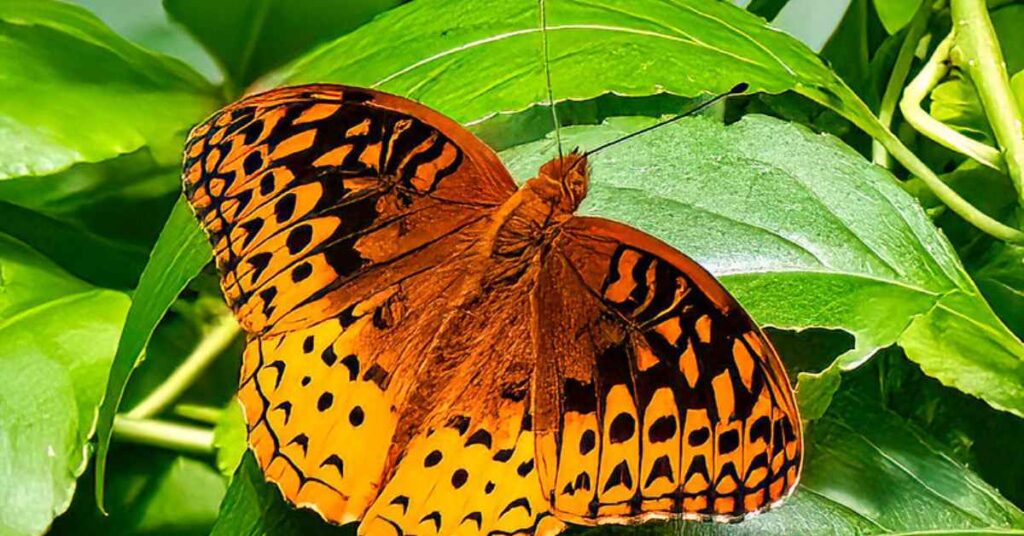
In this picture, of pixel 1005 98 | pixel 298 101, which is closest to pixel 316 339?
pixel 298 101

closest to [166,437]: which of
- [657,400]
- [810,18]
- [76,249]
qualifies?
[76,249]

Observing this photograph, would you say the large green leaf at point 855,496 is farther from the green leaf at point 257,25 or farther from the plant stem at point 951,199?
the green leaf at point 257,25

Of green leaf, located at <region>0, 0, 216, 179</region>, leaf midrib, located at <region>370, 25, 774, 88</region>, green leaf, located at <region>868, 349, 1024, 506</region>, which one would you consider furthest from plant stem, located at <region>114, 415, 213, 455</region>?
green leaf, located at <region>868, 349, 1024, 506</region>

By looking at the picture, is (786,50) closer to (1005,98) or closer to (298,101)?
(1005,98)

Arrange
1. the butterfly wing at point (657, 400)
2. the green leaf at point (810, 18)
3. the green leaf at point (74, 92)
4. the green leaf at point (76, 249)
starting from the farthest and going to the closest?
1. the green leaf at point (810, 18)
2. the green leaf at point (76, 249)
3. the green leaf at point (74, 92)
4. the butterfly wing at point (657, 400)

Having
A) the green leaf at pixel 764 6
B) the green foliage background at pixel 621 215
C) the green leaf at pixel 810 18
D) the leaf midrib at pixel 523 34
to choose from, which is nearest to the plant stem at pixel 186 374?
the green foliage background at pixel 621 215

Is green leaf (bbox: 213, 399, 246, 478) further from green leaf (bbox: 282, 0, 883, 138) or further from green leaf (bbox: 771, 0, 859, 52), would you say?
green leaf (bbox: 771, 0, 859, 52)

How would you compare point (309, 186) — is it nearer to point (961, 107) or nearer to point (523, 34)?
point (523, 34)
